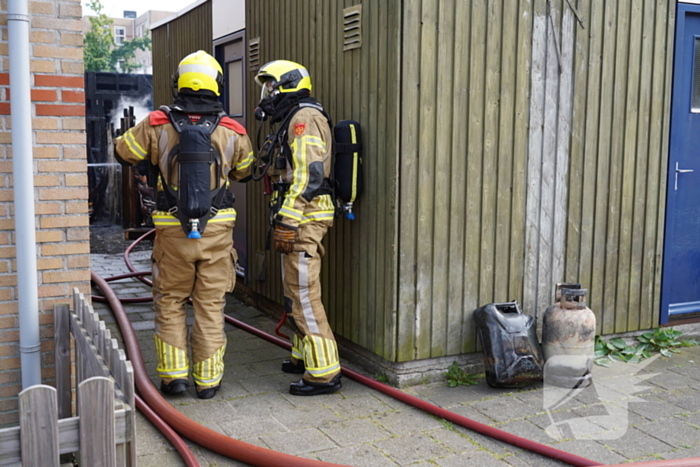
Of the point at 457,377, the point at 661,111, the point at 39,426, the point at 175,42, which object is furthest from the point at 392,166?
the point at 175,42

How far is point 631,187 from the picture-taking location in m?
5.91

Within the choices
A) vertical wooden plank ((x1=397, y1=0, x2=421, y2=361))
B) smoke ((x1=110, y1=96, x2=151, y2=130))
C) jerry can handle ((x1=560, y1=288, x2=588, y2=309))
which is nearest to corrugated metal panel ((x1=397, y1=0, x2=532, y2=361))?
vertical wooden plank ((x1=397, y1=0, x2=421, y2=361))

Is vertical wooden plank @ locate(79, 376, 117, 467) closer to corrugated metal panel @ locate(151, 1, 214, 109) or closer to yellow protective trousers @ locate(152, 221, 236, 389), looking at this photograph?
yellow protective trousers @ locate(152, 221, 236, 389)

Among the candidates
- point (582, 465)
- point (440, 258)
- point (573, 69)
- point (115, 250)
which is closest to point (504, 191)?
point (440, 258)

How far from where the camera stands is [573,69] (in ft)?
18.2

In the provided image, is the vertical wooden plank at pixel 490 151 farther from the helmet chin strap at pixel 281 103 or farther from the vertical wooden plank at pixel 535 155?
the helmet chin strap at pixel 281 103

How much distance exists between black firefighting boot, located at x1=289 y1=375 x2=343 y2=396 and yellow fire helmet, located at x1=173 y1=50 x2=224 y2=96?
2052mm

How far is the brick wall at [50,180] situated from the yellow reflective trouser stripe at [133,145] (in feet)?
3.03

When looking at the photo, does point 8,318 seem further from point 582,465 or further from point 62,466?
point 582,465

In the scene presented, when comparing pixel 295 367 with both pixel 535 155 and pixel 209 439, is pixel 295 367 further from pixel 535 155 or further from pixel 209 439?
pixel 535 155

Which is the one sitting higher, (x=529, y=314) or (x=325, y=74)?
(x=325, y=74)

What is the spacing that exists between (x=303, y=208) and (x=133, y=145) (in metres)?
1.17

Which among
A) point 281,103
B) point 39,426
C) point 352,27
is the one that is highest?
point 352,27

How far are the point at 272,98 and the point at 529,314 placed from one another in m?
2.48
